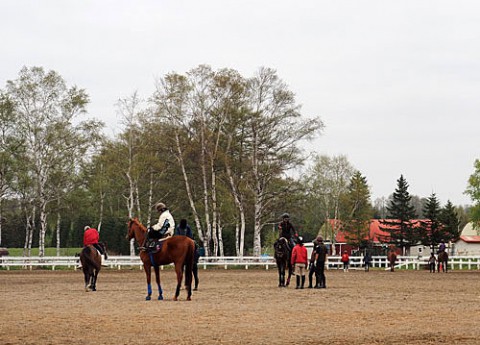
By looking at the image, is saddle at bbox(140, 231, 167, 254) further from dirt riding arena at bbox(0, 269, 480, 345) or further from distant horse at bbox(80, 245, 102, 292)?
distant horse at bbox(80, 245, 102, 292)

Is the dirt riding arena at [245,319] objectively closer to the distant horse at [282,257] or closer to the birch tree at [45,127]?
the distant horse at [282,257]

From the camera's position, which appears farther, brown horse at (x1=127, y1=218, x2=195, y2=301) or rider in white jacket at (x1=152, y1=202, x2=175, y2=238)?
rider in white jacket at (x1=152, y1=202, x2=175, y2=238)

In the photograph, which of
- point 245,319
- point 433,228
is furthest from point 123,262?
point 245,319

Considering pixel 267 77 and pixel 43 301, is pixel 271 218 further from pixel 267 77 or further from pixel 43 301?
pixel 43 301

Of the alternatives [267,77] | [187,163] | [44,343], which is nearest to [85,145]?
[187,163]

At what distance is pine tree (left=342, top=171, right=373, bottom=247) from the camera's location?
7981cm

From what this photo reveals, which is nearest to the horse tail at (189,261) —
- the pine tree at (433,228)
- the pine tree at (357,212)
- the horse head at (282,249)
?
the horse head at (282,249)

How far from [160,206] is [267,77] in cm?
3690

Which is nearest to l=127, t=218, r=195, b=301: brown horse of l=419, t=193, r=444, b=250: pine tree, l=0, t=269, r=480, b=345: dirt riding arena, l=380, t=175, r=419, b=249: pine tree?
l=0, t=269, r=480, b=345: dirt riding arena

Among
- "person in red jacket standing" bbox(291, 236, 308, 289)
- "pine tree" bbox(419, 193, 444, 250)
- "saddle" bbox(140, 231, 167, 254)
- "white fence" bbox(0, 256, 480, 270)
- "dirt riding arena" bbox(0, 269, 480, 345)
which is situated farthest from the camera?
"pine tree" bbox(419, 193, 444, 250)

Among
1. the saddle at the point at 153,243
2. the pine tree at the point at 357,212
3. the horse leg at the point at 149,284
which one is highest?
the pine tree at the point at 357,212

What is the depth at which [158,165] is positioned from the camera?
56.7 meters

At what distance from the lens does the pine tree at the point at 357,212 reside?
7981 cm

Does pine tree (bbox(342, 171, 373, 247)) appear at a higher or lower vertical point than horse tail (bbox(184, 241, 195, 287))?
higher
